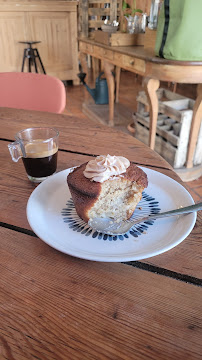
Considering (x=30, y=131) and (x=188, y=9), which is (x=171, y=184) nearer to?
(x=30, y=131)

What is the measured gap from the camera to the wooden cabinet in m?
3.90

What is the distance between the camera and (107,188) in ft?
1.71

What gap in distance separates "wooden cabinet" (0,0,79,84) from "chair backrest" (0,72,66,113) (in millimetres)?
3128

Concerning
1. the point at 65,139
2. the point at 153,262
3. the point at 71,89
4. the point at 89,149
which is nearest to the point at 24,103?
the point at 65,139

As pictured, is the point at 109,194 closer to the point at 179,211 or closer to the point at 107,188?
the point at 107,188

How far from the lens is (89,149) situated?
0.82m

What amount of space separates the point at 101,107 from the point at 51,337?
10.6 ft

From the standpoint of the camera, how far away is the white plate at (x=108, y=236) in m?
0.43

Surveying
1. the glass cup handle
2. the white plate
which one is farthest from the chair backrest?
the white plate

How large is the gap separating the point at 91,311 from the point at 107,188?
0.22m

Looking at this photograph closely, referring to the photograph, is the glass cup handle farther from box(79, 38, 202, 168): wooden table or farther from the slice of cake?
box(79, 38, 202, 168): wooden table

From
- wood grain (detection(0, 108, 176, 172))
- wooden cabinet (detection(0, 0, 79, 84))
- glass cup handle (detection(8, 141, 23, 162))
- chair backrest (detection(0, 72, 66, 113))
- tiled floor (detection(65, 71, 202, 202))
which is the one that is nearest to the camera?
glass cup handle (detection(8, 141, 23, 162))

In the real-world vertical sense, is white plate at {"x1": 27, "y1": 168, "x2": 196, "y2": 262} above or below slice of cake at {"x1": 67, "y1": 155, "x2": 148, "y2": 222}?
below

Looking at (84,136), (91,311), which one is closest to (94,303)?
(91,311)
